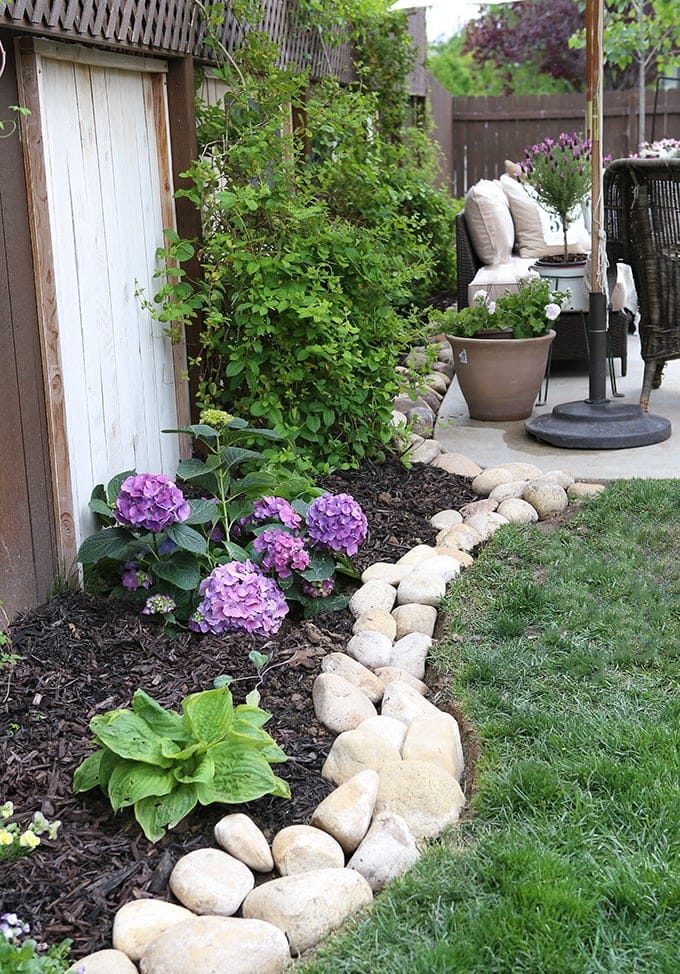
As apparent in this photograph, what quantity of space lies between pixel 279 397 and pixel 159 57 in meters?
1.30

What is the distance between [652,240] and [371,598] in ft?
9.34

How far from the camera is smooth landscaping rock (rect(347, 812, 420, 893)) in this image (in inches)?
90.3

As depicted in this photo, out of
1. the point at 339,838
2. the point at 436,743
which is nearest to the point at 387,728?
the point at 436,743

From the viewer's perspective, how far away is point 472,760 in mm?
2713

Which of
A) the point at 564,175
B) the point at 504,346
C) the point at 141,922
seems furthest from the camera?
the point at 564,175


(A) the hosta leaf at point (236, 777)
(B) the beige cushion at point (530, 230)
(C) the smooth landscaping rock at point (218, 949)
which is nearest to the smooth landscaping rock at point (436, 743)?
(A) the hosta leaf at point (236, 777)

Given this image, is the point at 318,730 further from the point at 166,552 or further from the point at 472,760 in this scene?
the point at 166,552

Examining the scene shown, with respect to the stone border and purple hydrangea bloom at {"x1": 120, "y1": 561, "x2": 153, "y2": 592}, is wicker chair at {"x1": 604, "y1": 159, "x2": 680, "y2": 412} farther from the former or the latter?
purple hydrangea bloom at {"x1": 120, "y1": 561, "x2": 153, "y2": 592}

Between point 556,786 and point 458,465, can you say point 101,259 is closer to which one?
point 458,465

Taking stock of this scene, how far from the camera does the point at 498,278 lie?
7.46 m

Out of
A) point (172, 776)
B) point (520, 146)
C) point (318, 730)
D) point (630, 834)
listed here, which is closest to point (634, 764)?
point (630, 834)

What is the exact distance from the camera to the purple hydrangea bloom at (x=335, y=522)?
139 inches

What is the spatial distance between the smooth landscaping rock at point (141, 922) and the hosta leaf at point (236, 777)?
0.29 metres

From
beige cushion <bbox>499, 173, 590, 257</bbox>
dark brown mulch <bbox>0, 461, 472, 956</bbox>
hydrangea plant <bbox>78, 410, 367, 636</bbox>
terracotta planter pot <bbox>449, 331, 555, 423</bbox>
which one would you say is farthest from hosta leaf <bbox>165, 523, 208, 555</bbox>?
beige cushion <bbox>499, 173, 590, 257</bbox>
